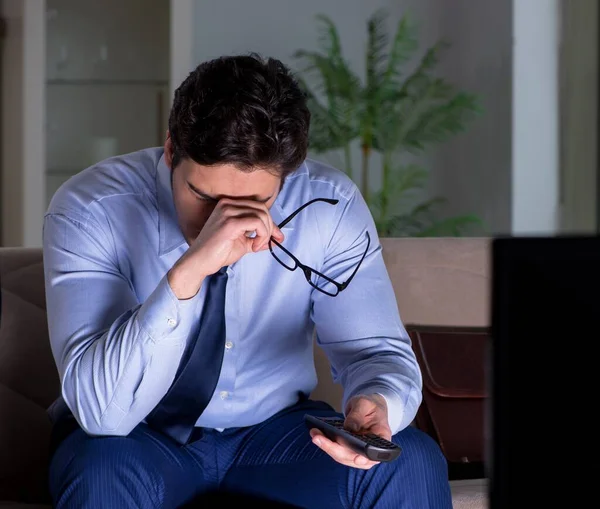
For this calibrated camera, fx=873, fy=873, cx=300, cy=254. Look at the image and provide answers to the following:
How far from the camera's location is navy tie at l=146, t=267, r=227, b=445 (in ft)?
4.27

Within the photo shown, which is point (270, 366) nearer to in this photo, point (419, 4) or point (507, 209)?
point (507, 209)

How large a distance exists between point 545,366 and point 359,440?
0.56m

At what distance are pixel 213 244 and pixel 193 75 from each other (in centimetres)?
26

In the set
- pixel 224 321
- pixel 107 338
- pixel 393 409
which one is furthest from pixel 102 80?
pixel 393 409

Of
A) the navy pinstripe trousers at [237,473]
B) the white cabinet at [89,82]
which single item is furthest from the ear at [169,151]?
the white cabinet at [89,82]

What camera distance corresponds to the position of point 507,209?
14.4 ft

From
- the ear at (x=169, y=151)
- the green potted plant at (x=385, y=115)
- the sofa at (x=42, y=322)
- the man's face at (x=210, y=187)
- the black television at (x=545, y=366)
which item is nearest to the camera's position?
the black television at (x=545, y=366)

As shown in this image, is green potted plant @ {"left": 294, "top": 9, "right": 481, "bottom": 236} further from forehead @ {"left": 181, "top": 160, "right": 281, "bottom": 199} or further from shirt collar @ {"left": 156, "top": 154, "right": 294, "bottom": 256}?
forehead @ {"left": 181, "top": 160, "right": 281, "bottom": 199}

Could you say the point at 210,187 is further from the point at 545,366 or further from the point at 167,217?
the point at 545,366

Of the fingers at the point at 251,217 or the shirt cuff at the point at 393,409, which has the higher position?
the fingers at the point at 251,217

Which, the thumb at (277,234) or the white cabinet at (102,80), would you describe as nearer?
the thumb at (277,234)

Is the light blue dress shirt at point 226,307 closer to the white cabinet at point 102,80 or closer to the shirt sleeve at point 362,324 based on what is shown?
the shirt sleeve at point 362,324

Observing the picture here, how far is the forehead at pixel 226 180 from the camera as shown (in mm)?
1198

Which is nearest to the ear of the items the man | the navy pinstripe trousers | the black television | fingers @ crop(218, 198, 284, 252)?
the man
